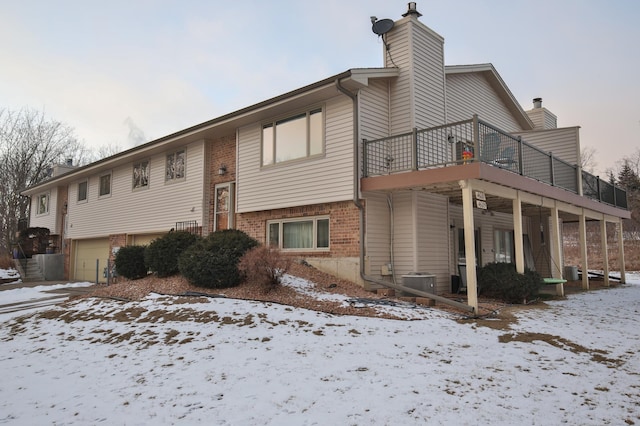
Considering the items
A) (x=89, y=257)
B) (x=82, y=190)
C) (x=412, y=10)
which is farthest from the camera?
(x=82, y=190)

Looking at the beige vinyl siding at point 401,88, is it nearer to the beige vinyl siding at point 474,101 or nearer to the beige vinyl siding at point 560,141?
the beige vinyl siding at point 474,101

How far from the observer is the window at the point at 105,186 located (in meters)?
19.8

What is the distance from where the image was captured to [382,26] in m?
11.8

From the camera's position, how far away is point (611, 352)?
5645mm

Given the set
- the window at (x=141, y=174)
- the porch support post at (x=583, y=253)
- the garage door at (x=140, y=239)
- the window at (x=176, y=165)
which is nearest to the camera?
the porch support post at (x=583, y=253)

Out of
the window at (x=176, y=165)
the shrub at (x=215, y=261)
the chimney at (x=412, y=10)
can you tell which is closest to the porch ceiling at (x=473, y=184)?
the shrub at (x=215, y=261)

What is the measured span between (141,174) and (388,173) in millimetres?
11944

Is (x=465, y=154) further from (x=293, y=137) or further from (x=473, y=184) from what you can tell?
(x=293, y=137)

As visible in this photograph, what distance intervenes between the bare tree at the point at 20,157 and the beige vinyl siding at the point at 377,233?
29013 millimetres

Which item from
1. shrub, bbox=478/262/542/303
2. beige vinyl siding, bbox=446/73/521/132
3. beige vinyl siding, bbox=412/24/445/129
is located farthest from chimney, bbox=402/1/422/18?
shrub, bbox=478/262/542/303

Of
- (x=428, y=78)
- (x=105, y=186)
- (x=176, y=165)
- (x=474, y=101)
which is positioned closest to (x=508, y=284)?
(x=428, y=78)

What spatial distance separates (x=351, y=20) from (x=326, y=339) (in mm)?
12515

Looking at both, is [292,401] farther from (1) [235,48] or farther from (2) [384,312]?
(1) [235,48]

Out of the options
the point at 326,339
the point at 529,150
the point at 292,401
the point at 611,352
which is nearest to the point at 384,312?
the point at 326,339
